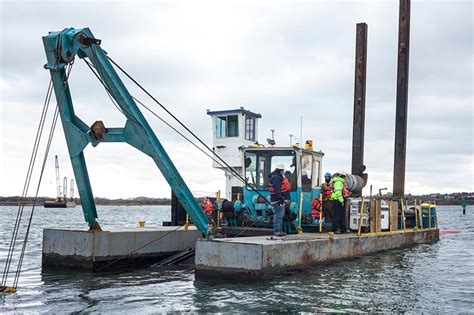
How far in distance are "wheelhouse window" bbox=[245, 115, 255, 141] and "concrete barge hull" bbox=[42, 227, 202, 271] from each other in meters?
9.99

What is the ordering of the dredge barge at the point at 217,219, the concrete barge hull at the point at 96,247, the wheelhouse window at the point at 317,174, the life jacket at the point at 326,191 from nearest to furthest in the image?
the dredge barge at the point at 217,219, the concrete barge hull at the point at 96,247, the life jacket at the point at 326,191, the wheelhouse window at the point at 317,174

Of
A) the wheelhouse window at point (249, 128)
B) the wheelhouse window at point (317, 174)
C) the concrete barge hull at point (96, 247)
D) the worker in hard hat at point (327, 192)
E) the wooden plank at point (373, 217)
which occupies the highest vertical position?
the wheelhouse window at point (249, 128)

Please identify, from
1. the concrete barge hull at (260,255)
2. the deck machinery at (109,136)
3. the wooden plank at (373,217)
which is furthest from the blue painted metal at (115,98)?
the wooden plank at (373,217)

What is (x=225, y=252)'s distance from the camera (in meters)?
11.3

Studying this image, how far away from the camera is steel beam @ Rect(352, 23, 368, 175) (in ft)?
77.5

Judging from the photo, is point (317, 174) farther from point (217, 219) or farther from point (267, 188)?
point (217, 219)

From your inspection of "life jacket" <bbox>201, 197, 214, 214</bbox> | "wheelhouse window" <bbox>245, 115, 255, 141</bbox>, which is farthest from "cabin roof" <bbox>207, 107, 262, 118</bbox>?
"life jacket" <bbox>201, 197, 214, 214</bbox>

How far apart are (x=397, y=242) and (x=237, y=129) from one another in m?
8.28

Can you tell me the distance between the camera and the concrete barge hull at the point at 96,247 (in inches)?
516

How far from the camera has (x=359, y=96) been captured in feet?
78.5

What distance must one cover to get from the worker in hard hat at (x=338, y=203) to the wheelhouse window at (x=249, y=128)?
8.57m

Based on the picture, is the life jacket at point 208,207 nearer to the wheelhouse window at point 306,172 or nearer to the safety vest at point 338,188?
the wheelhouse window at point 306,172

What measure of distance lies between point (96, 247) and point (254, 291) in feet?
14.4

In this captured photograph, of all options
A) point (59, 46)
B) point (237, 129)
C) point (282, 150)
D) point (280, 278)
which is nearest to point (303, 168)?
point (282, 150)
